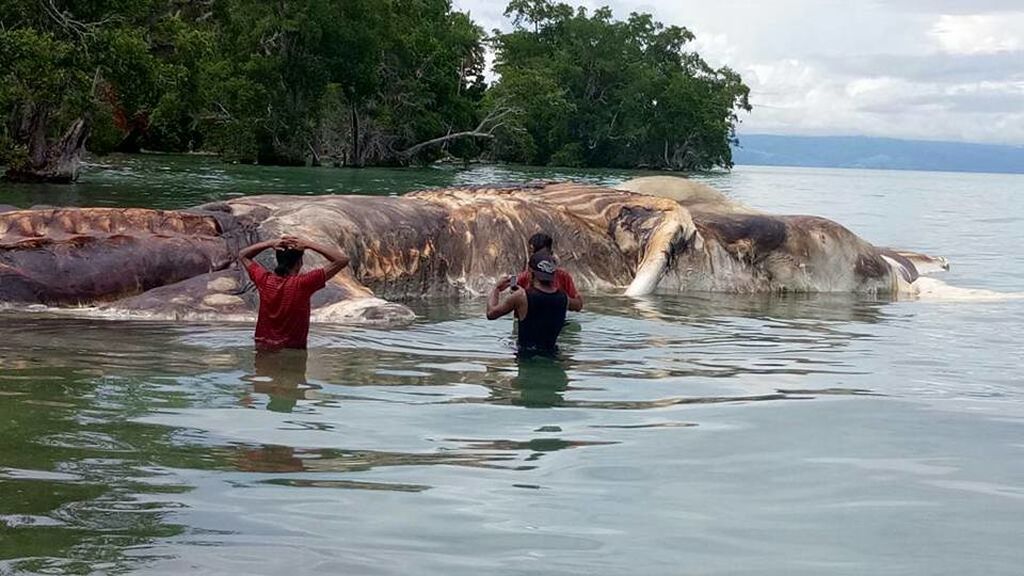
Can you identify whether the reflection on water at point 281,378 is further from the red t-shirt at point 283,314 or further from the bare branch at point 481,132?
the bare branch at point 481,132

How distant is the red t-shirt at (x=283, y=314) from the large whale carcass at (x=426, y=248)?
125cm

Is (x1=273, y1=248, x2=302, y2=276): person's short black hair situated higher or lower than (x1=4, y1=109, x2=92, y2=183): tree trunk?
lower

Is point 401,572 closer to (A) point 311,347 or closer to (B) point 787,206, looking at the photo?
(A) point 311,347

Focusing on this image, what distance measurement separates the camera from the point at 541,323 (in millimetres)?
8664

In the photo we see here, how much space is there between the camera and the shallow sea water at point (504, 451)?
14.1ft

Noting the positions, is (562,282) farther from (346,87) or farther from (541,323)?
(346,87)

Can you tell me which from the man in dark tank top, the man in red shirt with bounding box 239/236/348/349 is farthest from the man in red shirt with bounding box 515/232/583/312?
the man in red shirt with bounding box 239/236/348/349

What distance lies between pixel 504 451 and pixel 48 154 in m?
27.4

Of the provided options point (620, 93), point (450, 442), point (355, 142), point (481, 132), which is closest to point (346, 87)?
point (355, 142)

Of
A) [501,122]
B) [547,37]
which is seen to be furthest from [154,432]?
[547,37]

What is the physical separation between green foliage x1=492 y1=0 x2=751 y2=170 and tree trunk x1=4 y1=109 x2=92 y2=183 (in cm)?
5846

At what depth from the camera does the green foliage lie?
9262 cm

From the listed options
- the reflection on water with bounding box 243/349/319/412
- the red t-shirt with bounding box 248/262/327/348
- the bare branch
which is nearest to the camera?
the reflection on water with bounding box 243/349/319/412

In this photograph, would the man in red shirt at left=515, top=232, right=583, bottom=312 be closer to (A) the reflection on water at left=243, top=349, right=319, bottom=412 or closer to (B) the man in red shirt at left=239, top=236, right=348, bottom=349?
(B) the man in red shirt at left=239, top=236, right=348, bottom=349
